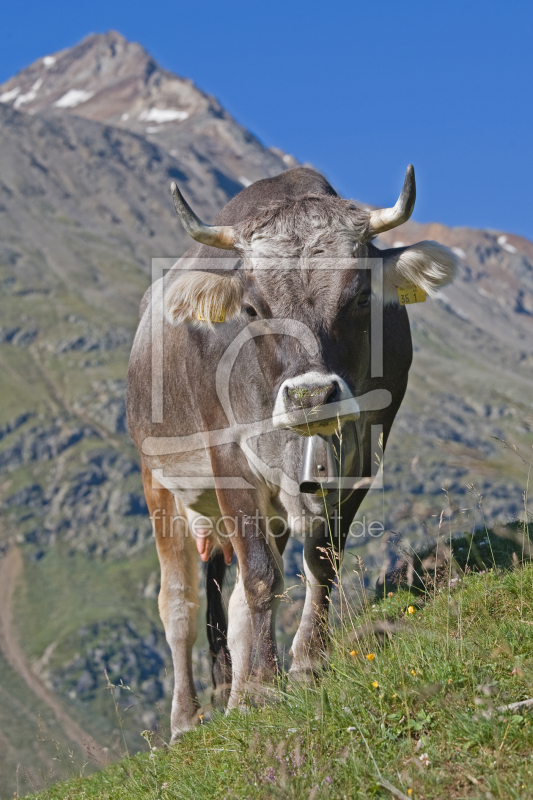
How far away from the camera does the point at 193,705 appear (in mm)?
8453

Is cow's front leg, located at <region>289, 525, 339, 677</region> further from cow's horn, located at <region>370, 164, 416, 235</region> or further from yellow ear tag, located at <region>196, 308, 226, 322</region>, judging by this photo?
cow's horn, located at <region>370, 164, 416, 235</region>

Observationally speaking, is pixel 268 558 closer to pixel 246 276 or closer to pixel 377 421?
pixel 377 421

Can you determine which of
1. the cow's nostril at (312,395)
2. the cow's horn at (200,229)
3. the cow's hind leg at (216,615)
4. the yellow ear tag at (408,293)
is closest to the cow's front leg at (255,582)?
the cow's nostril at (312,395)

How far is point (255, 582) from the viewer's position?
693 centimetres

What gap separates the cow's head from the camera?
6582 millimetres

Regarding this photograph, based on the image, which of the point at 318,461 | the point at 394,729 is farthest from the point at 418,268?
the point at 394,729

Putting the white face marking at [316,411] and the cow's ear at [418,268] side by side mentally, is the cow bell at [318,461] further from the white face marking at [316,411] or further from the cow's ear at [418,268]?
the cow's ear at [418,268]

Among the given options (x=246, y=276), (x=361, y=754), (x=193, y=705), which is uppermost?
(x=246, y=276)

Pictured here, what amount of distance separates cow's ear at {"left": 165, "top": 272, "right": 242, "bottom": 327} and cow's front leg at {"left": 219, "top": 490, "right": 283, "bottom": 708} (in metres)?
1.66

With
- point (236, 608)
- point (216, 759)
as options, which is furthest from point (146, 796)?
point (236, 608)

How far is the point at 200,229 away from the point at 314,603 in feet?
11.4

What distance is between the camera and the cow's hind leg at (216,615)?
30.3ft

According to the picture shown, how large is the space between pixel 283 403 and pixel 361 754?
9.70 ft

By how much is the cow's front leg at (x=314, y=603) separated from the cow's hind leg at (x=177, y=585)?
2.12 m
